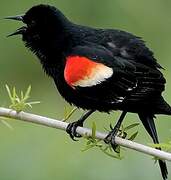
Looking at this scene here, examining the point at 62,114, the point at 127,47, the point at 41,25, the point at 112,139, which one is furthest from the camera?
the point at 62,114

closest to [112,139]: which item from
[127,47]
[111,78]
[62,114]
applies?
[111,78]

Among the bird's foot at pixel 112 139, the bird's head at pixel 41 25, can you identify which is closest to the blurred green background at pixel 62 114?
the bird's foot at pixel 112 139

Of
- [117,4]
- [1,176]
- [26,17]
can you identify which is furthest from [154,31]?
[26,17]

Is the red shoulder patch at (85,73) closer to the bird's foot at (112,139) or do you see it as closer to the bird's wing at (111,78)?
the bird's wing at (111,78)

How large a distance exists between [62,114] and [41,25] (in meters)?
2.40

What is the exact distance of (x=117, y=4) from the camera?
22.1 feet

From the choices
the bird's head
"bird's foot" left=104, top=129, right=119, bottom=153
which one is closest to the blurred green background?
"bird's foot" left=104, top=129, right=119, bottom=153

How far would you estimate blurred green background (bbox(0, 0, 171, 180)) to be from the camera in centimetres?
439

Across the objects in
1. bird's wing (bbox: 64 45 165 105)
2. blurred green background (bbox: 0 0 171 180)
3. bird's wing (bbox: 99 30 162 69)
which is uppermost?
bird's wing (bbox: 99 30 162 69)

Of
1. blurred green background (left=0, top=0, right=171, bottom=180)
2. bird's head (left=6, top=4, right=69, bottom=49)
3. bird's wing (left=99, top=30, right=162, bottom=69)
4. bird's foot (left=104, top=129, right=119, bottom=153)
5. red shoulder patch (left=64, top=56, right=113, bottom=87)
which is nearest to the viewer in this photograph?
bird's foot (left=104, top=129, right=119, bottom=153)

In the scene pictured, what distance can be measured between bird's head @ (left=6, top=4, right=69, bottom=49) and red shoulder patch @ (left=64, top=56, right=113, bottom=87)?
291 millimetres

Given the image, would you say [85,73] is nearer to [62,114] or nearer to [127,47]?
[127,47]

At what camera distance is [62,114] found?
6082 mm

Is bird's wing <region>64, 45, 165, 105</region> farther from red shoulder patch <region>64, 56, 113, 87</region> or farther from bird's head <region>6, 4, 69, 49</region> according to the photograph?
bird's head <region>6, 4, 69, 49</region>
